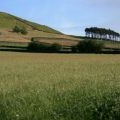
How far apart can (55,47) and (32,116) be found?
8006 cm

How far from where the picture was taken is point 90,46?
89.0 meters

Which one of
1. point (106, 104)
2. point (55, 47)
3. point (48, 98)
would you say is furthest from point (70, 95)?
point (55, 47)

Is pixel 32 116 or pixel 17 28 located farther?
pixel 17 28

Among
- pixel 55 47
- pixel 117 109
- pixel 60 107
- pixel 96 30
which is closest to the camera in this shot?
pixel 117 109

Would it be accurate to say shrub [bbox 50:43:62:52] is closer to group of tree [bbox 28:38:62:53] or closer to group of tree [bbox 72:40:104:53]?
group of tree [bbox 28:38:62:53]

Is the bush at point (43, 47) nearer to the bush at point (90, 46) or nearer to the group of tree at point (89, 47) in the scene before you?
the group of tree at point (89, 47)

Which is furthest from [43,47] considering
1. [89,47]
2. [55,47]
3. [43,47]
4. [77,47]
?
[89,47]

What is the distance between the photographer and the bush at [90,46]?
87.8 m

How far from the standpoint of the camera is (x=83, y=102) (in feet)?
27.4

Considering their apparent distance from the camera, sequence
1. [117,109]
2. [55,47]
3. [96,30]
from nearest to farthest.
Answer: [117,109] → [55,47] → [96,30]

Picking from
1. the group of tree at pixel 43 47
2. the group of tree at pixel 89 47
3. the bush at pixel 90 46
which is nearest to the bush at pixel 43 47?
the group of tree at pixel 43 47

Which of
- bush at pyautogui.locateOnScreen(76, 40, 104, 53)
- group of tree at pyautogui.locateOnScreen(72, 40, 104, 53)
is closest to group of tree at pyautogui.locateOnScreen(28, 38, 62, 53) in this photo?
group of tree at pyautogui.locateOnScreen(72, 40, 104, 53)

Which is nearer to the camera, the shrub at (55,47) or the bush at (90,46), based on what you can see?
the shrub at (55,47)

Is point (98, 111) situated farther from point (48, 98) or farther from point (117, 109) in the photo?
point (48, 98)
